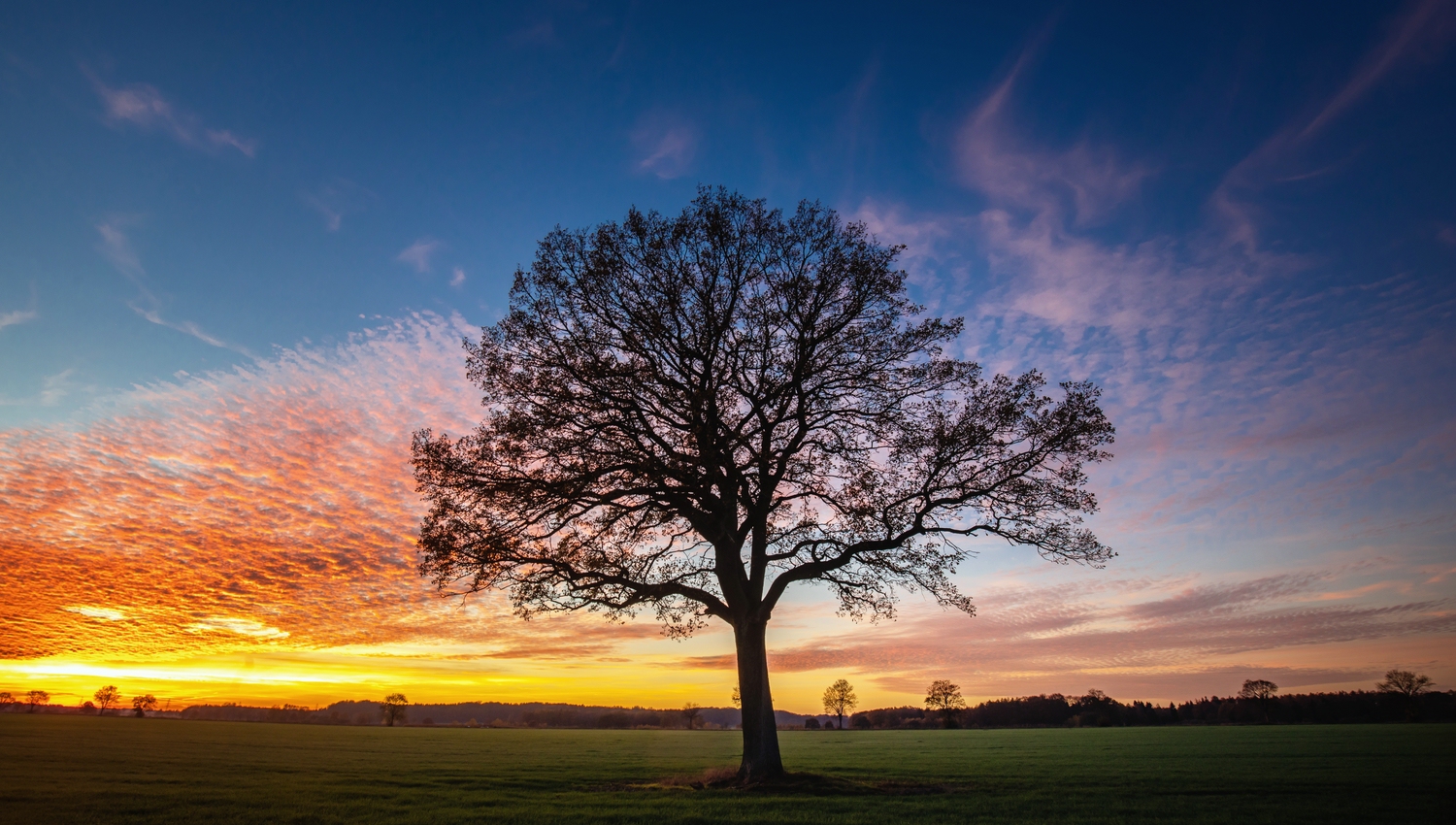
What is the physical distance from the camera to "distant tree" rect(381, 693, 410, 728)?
4144 inches

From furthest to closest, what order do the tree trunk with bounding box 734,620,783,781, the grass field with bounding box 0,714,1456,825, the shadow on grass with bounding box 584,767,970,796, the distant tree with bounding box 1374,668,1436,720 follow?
1. the distant tree with bounding box 1374,668,1436,720
2. the tree trunk with bounding box 734,620,783,781
3. the shadow on grass with bounding box 584,767,970,796
4. the grass field with bounding box 0,714,1456,825

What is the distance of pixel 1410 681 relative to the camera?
8506cm

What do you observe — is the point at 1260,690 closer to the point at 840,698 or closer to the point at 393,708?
the point at 840,698

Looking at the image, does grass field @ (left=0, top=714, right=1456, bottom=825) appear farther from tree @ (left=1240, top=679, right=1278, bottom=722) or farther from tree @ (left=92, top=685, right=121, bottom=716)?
tree @ (left=92, top=685, right=121, bottom=716)

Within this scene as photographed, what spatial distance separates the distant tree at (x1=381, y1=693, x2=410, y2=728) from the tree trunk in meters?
108

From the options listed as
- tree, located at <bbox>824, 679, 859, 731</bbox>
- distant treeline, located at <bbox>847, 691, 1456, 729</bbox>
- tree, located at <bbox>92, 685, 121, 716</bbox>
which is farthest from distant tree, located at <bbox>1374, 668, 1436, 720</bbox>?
tree, located at <bbox>92, 685, 121, 716</bbox>

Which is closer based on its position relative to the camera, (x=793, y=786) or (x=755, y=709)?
(x=793, y=786)

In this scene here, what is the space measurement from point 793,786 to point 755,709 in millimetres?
2034

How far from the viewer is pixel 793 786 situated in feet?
56.0

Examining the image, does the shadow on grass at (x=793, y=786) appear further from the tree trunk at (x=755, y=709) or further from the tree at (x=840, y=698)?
the tree at (x=840, y=698)

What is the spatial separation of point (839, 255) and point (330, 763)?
2913 cm

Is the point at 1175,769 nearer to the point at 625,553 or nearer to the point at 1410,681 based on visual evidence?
the point at 625,553

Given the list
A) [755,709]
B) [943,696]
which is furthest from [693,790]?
[943,696]

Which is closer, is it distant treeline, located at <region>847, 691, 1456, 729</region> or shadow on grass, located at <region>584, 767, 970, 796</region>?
shadow on grass, located at <region>584, 767, 970, 796</region>
